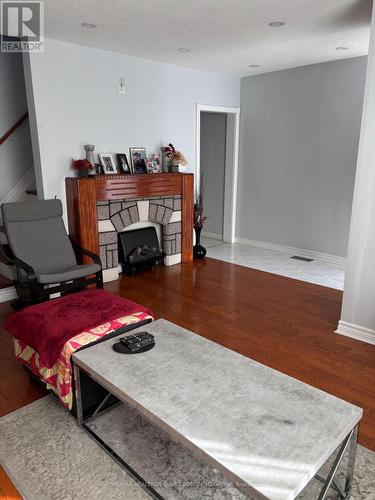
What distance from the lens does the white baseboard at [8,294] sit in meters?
3.69

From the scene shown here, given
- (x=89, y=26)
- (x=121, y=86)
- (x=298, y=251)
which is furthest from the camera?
(x=298, y=251)

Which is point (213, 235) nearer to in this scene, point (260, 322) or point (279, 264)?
point (279, 264)

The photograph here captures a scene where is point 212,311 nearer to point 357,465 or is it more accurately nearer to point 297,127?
point 357,465

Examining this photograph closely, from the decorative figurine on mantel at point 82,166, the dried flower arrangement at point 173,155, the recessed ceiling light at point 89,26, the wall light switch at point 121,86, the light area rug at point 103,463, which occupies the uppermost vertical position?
the recessed ceiling light at point 89,26

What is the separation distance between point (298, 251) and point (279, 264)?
0.56 metres

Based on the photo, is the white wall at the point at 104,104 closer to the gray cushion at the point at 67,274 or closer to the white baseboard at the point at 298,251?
the gray cushion at the point at 67,274

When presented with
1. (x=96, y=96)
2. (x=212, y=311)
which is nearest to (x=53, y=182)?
(x=96, y=96)

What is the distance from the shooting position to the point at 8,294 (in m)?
3.74

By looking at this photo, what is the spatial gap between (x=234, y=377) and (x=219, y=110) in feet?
14.6

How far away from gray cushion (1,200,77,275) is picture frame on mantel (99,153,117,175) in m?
0.75

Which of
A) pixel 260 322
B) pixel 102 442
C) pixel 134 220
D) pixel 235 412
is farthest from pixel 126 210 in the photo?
pixel 235 412

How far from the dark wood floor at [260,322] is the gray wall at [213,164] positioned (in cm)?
158

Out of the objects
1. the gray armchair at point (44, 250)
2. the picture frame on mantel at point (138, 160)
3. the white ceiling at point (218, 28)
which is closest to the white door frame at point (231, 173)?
the picture frame on mantel at point (138, 160)

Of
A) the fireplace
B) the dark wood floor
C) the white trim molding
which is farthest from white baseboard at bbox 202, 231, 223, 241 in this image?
the white trim molding
